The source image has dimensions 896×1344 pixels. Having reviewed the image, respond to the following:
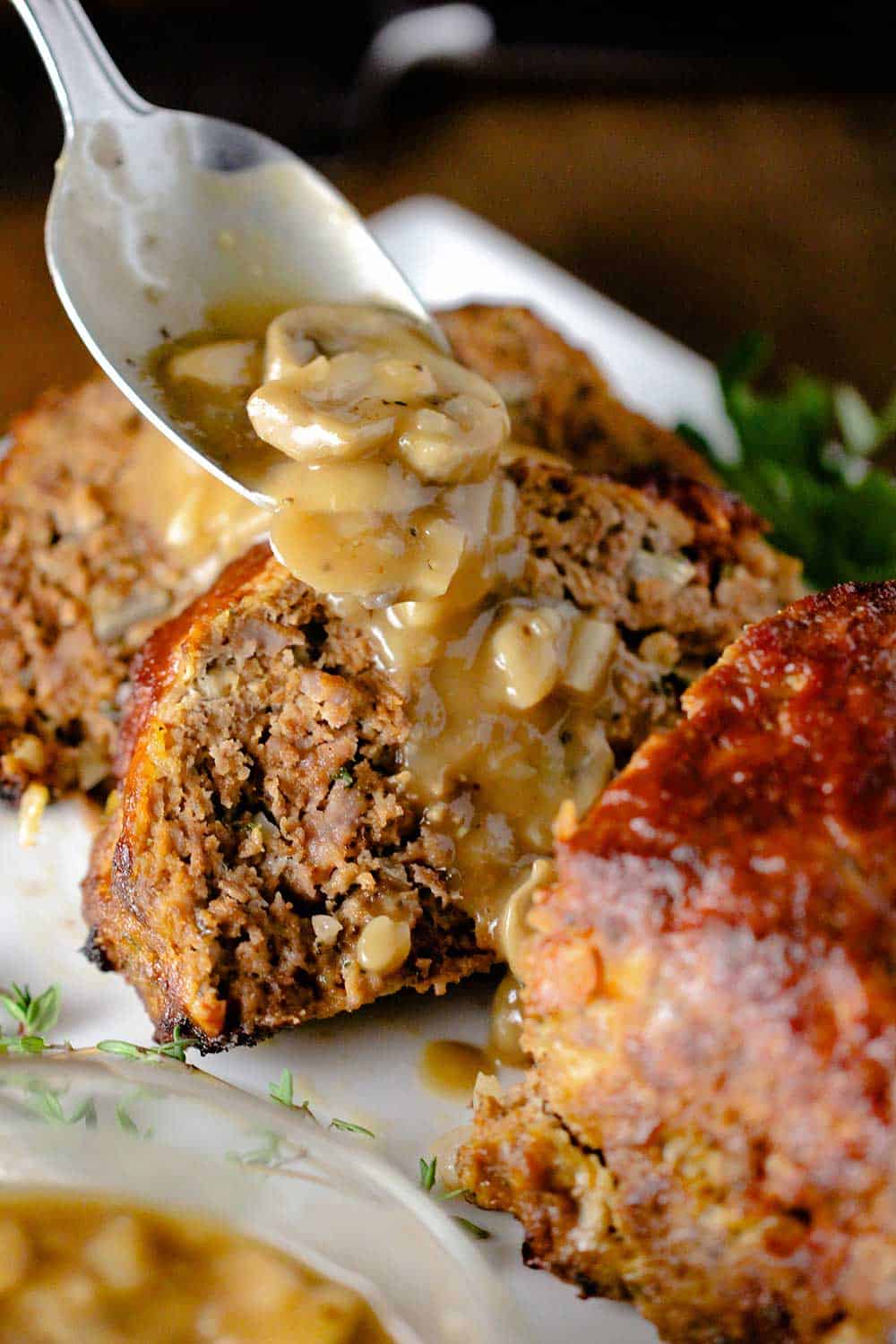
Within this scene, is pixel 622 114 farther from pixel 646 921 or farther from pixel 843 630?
pixel 646 921

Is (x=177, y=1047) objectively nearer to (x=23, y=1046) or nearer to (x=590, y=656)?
(x=23, y=1046)

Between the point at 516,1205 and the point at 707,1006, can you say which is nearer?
the point at 707,1006

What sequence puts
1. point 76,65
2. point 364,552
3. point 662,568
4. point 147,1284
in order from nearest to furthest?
point 147,1284 < point 364,552 < point 662,568 < point 76,65

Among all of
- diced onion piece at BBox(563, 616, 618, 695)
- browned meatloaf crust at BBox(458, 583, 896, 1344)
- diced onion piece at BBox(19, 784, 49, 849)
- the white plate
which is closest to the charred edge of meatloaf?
browned meatloaf crust at BBox(458, 583, 896, 1344)

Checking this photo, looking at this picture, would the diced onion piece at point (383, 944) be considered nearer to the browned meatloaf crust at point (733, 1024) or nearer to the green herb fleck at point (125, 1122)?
the browned meatloaf crust at point (733, 1024)

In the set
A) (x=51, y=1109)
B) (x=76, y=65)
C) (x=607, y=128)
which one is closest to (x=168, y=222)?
(x=76, y=65)

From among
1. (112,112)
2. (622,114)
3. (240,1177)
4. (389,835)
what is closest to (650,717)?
(389,835)

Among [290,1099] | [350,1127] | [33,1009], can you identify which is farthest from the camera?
[33,1009]

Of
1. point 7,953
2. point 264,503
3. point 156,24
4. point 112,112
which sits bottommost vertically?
point 7,953
